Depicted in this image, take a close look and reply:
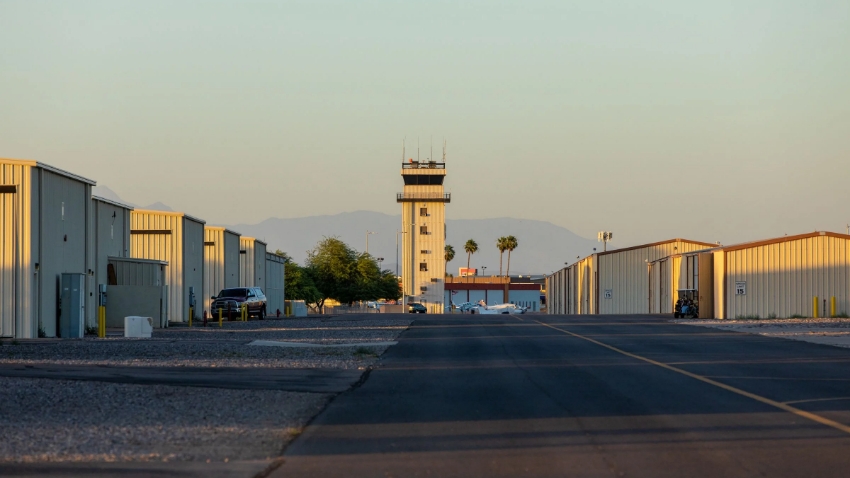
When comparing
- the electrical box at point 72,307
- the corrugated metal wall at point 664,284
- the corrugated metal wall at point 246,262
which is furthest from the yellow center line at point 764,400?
the corrugated metal wall at point 246,262

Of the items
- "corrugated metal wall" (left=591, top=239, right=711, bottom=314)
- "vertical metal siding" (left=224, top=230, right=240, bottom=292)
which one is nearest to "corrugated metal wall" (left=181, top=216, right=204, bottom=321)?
"vertical metal siding" (left=224, top=230, right=240, bottom=292)

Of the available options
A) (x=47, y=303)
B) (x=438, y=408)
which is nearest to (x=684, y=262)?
(x=47, y=303)

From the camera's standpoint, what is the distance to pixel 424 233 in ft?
387

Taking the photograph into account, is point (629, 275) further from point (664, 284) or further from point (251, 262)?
point (251, 262)

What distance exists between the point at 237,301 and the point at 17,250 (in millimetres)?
21669

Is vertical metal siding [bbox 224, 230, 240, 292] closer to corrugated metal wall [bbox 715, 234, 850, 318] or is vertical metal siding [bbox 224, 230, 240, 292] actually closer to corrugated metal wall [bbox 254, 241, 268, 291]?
corrugated metal wall [bbox 254, 241, 268, 291]

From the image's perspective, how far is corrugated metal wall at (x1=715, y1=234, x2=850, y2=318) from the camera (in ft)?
155

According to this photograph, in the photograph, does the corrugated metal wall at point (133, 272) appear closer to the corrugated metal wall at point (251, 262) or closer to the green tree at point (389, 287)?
the corrugated metal wall at point (251, 262)

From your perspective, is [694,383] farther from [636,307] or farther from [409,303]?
[409,303]

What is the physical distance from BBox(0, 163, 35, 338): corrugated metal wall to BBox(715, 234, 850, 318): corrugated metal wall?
33822 millimetres

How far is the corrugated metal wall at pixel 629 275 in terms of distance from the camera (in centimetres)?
7131

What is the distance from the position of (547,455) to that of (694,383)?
24.2ft

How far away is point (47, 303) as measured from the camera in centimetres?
3086

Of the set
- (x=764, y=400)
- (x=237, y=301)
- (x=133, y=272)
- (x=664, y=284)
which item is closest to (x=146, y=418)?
(x=764, y=400)
